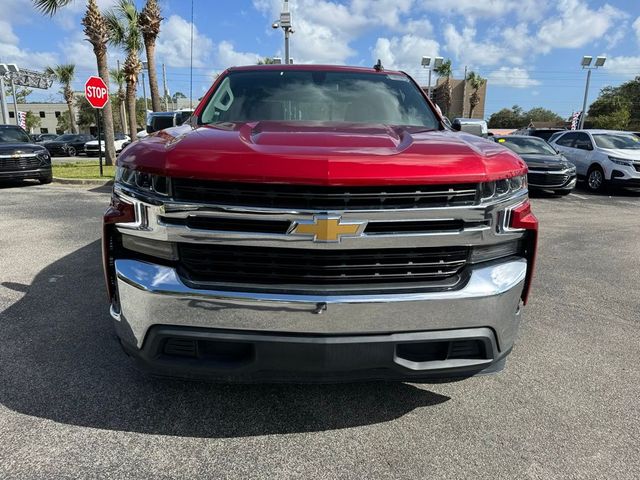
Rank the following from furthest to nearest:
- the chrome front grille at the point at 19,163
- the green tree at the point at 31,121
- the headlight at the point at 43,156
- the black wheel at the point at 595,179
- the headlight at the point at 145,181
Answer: the green tree at the point at 31,121
the black wheel at the point at 595,179
the headlight at the point at 43,156
the chrome front grille at the point at 19,163
the headlight at the point at 145,181

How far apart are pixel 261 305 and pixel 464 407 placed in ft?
4.64

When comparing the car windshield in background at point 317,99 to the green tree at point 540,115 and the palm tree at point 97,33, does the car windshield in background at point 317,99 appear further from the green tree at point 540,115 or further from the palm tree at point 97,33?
the green tree at point 540,115

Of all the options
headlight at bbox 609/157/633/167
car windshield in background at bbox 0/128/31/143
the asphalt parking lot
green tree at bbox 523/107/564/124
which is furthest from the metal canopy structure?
green tree at bbox 523/107/564/124

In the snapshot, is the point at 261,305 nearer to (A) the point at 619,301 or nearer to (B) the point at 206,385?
(B) the point at 206,385

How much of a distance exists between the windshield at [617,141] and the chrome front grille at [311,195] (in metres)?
14.3

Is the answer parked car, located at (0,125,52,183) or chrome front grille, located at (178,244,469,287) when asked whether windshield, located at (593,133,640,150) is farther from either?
parked car, located at (0,125,52,183)

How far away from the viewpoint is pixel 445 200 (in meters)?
2.10

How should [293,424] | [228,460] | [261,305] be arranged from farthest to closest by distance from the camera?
[293,424], [228,460], [261,305]

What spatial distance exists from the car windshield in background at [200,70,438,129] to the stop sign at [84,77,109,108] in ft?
38.3

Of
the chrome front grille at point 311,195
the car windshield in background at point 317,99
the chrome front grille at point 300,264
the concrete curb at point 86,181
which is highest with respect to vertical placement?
the car windshield in background at point 317,99

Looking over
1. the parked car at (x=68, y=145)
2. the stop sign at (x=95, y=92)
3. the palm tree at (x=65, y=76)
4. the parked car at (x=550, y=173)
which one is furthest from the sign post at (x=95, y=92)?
the palm tree at (x=65, y=76)

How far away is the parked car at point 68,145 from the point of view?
2978 centimetres

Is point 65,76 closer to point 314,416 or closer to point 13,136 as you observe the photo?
point 13,136

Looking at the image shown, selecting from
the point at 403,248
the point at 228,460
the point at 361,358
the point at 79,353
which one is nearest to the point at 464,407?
the point at 361,358
